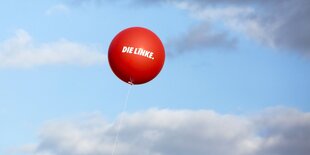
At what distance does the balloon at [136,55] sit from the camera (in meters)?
25.1

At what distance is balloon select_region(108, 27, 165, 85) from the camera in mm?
25062

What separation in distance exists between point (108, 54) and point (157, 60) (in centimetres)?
158

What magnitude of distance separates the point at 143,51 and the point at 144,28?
96cm

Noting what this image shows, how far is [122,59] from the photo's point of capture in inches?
990

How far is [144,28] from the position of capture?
84.4 feet

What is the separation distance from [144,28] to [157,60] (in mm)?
1080

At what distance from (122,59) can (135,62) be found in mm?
407

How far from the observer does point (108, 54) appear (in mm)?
25922

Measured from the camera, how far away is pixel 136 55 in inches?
984

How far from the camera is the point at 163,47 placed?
2603 cm

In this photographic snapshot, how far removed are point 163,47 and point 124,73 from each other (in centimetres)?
155

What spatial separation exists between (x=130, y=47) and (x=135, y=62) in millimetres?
482

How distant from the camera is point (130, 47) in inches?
985

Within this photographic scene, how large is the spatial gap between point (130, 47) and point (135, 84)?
62.3 inches
